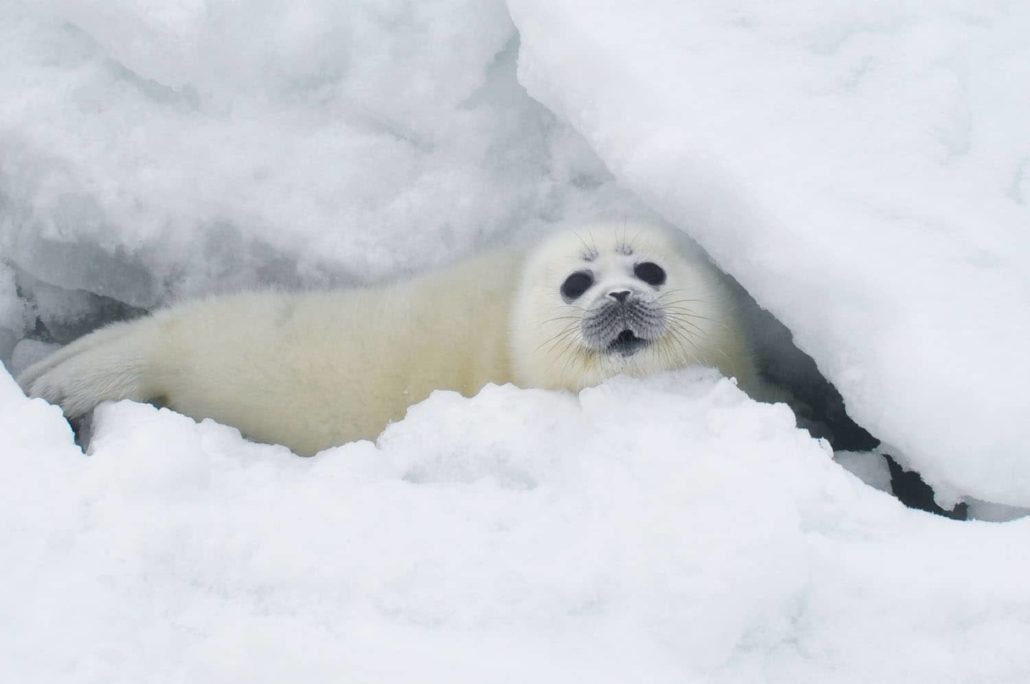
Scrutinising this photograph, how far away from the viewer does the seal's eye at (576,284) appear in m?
2.57

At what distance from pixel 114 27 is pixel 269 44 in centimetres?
41

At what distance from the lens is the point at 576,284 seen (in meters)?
2.57

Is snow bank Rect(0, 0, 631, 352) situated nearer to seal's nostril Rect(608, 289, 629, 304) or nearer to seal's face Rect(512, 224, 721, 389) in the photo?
seal's face Rect(512, 224, 721, 389)

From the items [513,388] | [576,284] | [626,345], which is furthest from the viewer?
[576,284]

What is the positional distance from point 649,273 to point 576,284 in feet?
0.64

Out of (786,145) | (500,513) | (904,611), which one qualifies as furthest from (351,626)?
(786,145)

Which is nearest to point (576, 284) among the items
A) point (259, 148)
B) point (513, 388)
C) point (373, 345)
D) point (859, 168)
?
point (513, 388)

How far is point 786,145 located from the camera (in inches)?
84.8

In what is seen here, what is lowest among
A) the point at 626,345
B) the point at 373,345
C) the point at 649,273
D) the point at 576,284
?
the point at 373,345

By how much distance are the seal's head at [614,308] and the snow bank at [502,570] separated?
528 millimetres

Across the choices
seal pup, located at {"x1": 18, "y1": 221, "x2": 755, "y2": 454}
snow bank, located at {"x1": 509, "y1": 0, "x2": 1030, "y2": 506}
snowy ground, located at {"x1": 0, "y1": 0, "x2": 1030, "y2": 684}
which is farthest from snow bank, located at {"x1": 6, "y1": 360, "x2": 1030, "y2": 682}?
seal pup, located at {"x1": 18, "y1": 221, "x2": 755, "y2": 454}

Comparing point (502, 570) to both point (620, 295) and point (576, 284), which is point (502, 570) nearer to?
point (620, 295)

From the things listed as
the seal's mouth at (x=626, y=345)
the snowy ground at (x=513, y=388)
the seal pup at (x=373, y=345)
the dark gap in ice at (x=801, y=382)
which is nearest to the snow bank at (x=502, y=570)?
the snowy ground at (x=513, y=388)

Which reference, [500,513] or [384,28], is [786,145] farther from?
[384,28]
